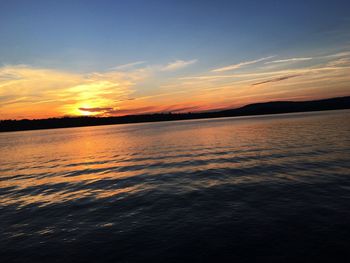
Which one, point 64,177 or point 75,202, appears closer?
point 75,202

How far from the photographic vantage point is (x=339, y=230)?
11.9 m

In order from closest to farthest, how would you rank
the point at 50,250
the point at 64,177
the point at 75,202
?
the point at 50,250, the point at 75,202, the point at 64,177

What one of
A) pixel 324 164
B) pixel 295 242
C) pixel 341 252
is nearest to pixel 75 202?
pixel 295 242

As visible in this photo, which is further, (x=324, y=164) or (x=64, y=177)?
(x=64, y=177)

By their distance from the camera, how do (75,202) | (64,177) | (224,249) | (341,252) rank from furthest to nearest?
(64,177) < (75,202) < (224,249) < (341,252)

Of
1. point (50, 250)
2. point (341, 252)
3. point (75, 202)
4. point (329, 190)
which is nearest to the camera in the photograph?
point (341, 252)

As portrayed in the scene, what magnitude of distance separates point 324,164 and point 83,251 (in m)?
26.3

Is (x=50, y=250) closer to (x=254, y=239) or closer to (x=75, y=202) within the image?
(x=75, y=202)

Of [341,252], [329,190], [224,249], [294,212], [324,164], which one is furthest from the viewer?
[324,164]

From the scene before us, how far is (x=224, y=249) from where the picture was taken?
1111cm

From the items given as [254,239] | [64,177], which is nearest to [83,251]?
[254,239]

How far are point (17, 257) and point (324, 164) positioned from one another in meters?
29.0

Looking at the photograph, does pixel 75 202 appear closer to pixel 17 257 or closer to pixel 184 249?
pixel 17 257

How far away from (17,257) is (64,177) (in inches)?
784
